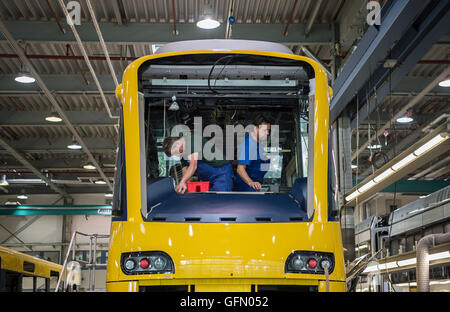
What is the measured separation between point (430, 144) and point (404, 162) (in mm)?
702

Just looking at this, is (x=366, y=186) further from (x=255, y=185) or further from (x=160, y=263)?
(x=160, y=263)

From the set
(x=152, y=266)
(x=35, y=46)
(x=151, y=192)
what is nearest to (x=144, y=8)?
(x=35, y=46)

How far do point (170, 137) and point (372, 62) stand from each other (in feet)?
15.4

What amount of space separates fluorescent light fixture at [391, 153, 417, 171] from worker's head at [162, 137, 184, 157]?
355 centimetres

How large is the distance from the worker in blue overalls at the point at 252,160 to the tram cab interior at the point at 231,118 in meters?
0.10

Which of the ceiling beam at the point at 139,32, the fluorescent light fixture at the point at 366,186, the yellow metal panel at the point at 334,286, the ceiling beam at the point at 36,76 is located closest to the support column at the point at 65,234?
the ceiling beam at the point at 36,76

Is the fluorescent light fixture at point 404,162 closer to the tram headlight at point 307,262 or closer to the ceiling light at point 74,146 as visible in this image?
the tram headlight at point 307,262

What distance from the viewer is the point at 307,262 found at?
4.36 metres

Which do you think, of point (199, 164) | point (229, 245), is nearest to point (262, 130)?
point (199, 164)

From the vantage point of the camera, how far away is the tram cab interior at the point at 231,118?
4609mm

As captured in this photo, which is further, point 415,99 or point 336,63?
point 415,99
